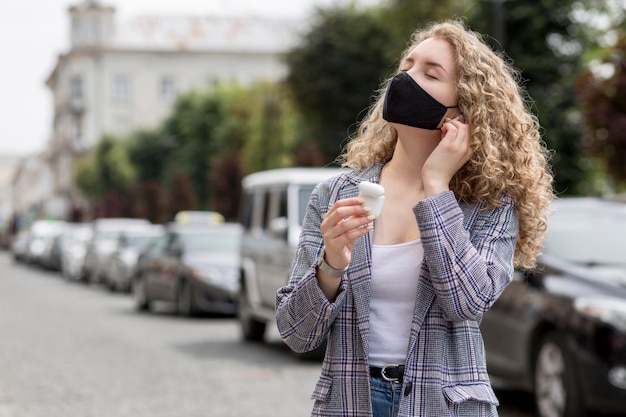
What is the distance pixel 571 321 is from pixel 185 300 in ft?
38.5

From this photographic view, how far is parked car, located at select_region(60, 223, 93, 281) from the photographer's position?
1416 inches

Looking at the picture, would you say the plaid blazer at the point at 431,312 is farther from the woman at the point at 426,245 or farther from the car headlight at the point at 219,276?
the car headlight at the point at 219,276

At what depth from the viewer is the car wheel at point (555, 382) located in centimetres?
754

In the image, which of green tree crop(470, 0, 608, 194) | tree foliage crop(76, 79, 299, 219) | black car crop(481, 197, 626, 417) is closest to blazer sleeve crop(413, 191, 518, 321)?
black car crop(481, 197, 626, 417)

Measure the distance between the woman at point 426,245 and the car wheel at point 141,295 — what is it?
18082mm

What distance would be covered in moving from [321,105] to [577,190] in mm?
15735

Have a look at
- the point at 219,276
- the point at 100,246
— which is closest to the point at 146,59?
the point at 100,246

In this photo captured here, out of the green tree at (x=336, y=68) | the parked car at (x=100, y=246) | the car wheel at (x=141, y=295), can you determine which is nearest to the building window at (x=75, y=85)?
the green tree at (x=336, y=68)

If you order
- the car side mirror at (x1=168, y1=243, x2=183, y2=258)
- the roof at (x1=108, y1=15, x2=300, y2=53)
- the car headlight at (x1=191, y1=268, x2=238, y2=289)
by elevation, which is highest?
the roof at (x1=108, y1=15, x2=300, y2=53)

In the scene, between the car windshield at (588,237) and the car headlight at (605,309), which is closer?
the car headlight at (605,309)

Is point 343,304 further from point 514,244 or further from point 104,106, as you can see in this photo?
point 104,106

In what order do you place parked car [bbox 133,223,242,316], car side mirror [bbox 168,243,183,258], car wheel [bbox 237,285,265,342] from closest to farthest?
car wheel [bbox 237,285,265,342], parked car [bbox 133,223,242,316], car side mirror [bbox 168,243,183,258]

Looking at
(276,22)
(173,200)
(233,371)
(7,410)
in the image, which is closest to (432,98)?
(7,410)

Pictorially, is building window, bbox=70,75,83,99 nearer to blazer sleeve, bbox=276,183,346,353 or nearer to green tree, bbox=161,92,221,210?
green tree, bbox=161,92,221,210
